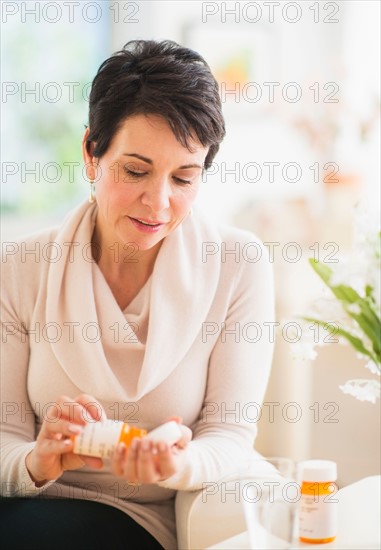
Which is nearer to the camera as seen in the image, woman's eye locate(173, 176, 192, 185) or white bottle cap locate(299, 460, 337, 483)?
white bottle cap locate(299, 460, 337, 483)

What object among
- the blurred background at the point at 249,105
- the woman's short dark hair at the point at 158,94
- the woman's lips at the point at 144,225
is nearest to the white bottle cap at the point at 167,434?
the woman's lips at the point at 144,225

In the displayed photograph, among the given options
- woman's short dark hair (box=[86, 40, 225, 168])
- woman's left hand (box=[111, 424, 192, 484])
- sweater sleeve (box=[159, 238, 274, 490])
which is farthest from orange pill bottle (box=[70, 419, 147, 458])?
woman's short dark hair (box=[86, 40, 225, 168])

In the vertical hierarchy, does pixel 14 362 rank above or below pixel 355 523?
above

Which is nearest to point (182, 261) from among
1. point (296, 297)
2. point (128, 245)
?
point (128, 245)

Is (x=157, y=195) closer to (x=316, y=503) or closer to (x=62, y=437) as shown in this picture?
(x=62, y=437)

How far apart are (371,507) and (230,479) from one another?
233 millimetres

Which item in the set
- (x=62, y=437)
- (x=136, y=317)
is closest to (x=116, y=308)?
(x=136, y=317)

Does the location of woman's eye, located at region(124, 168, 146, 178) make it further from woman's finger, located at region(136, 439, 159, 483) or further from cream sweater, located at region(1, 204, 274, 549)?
woman's finger, located at region(136, 439, 159, 483)

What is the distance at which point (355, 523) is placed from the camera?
1305mm

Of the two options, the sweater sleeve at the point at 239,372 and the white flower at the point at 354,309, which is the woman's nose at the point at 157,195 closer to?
the sweater sleeve at the point at 239,372

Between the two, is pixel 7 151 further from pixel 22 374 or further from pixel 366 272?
pixel 366 272

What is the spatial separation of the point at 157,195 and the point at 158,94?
181mm

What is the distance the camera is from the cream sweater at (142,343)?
5.15ft

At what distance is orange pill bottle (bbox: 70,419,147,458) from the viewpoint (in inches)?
47.3
